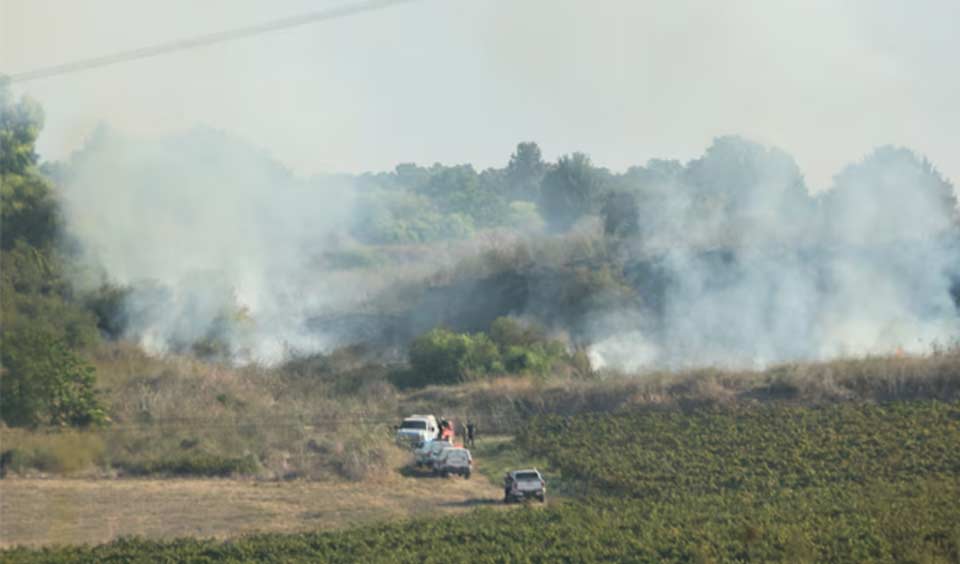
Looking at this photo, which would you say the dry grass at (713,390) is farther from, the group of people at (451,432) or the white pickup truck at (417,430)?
the white pickup truck at (417,430)

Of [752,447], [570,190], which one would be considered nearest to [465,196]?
[570,190]

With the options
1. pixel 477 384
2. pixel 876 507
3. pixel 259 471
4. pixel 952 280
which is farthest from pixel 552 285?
pixel 876 507

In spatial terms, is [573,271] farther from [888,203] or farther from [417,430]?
[417,430]

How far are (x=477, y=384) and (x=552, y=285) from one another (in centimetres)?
1608

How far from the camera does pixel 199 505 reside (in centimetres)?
3684

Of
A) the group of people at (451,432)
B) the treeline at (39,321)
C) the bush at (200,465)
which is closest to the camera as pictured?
the treeline at (39,321)

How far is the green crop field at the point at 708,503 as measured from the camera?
1144 inches

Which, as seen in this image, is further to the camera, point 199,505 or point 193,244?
point 193,244

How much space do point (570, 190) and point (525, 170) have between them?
25.9 metres

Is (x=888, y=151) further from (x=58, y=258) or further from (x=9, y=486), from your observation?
(x=9, y=486)

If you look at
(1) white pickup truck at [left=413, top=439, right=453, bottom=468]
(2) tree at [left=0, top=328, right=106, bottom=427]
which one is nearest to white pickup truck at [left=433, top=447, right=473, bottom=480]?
(1) white pickup truck at [left=413, top=439, right=453, bottom=468]

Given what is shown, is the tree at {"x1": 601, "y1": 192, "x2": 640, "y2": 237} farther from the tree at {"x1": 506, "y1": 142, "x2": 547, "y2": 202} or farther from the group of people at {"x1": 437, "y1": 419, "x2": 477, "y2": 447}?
the tree at {"x1": 506, "y1": 142, "x2": 547, "y2": 202}

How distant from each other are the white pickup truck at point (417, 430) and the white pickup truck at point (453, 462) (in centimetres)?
388

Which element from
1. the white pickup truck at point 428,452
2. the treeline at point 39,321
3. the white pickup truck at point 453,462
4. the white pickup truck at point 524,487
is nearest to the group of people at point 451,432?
the white pickup truck at point 428,452
